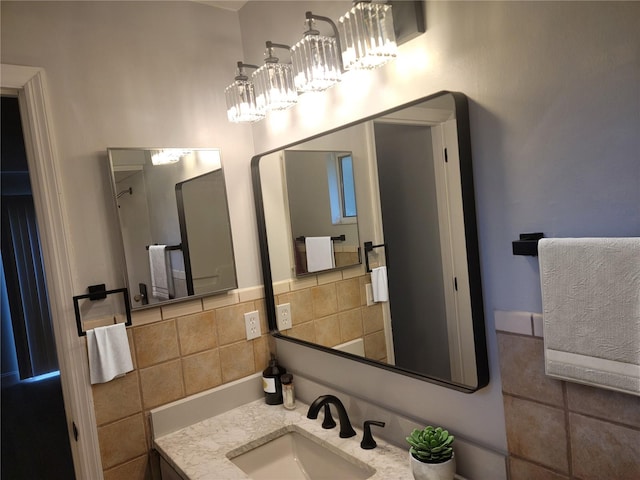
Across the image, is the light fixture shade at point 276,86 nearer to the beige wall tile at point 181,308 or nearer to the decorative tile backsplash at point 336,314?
the decorative tile backsplash at point 336,314

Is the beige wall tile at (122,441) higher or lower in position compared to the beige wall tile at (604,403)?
lower

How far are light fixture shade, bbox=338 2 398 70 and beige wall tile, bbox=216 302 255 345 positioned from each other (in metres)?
1.01

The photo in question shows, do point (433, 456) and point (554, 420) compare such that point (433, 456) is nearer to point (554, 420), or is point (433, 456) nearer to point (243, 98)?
point (554, 420)

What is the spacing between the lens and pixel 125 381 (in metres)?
1.49

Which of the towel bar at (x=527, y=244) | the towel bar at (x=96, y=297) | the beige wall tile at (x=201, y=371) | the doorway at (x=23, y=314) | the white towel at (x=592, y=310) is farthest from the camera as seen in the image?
the doorway at (x=23, y=314)

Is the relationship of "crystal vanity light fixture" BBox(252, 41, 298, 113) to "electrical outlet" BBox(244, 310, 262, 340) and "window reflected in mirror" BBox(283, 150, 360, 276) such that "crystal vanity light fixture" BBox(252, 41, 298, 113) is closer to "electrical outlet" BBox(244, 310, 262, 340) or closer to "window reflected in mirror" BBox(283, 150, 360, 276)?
"window reflected in mirror" BBox(283, 150, 360, 276)

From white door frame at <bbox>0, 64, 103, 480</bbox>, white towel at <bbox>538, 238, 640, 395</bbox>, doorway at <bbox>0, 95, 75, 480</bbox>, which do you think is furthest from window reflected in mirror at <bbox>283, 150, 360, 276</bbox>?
doorway at <bbox>0, 95, 75, 480</bbox>

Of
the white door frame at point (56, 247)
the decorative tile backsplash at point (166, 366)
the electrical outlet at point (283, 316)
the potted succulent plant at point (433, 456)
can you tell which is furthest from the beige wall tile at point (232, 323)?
the potted succulent plant at point (433, 456)

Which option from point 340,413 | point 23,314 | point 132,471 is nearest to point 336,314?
point 340,413

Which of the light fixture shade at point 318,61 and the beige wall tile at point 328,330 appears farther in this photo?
the beige wall tile at point 328,330

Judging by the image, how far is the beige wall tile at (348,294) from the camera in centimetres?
137

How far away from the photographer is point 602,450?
2.80 feet

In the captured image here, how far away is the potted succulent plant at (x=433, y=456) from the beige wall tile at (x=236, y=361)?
32.5 inches

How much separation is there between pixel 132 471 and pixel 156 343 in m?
0.43
